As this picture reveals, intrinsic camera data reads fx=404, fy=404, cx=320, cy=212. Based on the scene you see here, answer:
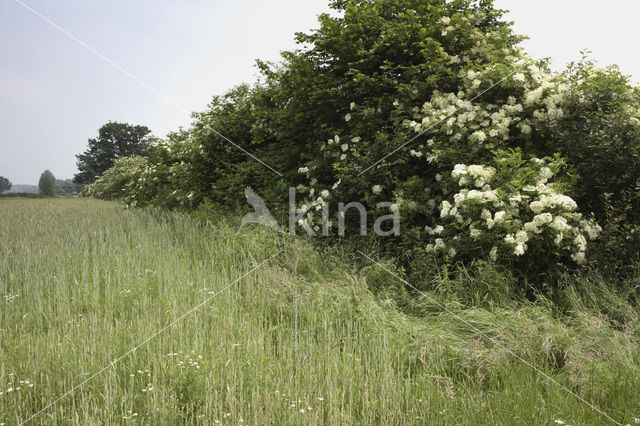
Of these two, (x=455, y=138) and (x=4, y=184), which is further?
(x=4, y=184)

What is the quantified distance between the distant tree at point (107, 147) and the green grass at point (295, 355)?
49711 mm

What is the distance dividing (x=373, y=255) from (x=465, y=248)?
1569mm

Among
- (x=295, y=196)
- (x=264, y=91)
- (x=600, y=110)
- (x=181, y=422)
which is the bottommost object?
(x=181, y=422)

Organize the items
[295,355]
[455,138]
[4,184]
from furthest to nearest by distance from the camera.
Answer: [4,184] < [455,138] < [295,355]

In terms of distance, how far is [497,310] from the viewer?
428 centimetres

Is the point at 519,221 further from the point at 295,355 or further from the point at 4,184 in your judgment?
the point at 4,184

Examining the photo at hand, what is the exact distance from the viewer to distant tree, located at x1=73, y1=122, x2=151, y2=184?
4978 centimetres

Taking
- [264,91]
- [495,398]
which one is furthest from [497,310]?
[264,91]

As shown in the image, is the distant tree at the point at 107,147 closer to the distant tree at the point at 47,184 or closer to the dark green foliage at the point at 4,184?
the distant tree at the point at 47,184

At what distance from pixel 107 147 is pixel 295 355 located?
54.5 meters

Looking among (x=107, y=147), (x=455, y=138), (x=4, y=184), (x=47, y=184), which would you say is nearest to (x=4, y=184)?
(x=4, y=184)

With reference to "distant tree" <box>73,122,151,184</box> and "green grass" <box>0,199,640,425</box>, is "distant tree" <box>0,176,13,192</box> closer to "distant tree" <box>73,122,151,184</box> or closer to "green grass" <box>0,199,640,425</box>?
"distant tree" <box>73,122,151,184</box>

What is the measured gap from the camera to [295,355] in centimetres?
336

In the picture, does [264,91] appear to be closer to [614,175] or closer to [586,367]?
[614,175]
